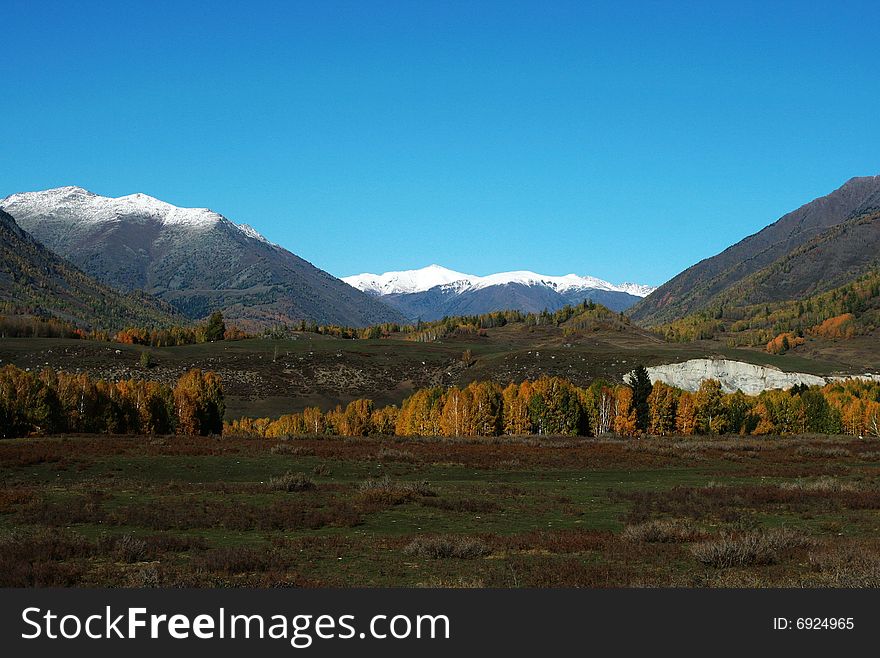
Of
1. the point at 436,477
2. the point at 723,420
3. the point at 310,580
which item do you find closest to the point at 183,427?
the point at 436,477

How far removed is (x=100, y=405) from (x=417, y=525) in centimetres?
8137

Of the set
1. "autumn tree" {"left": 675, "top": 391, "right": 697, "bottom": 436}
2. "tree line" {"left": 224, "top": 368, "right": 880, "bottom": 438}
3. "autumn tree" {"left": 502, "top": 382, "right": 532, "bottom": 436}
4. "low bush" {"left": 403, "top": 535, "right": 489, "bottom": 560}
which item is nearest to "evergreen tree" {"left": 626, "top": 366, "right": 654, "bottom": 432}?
"tree line" {"left": 224, "top": 368, "right": 880, "bottom": 438}

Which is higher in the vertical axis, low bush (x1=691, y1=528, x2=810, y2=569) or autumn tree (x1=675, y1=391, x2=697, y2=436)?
low bush (x1=691, y1=528, x2=810, y2=569)

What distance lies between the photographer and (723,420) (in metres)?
133

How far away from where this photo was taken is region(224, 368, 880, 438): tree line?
407ft

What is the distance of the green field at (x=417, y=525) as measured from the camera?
1738 centimetres

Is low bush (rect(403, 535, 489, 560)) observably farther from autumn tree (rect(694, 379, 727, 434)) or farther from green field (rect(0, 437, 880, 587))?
autumn tree (rect(694, 379, 727, 434))

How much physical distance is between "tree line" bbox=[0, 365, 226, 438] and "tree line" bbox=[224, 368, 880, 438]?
1214 centimetres

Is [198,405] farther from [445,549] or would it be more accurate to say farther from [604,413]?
[445,549]

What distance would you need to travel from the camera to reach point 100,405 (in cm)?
9644

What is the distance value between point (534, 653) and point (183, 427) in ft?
354

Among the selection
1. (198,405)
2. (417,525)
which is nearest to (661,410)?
(198,405)

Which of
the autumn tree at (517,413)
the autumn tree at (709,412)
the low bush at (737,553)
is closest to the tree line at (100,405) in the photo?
the autumn tree at (517,413)

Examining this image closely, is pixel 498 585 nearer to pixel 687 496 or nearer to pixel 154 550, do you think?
pixel 154 550
